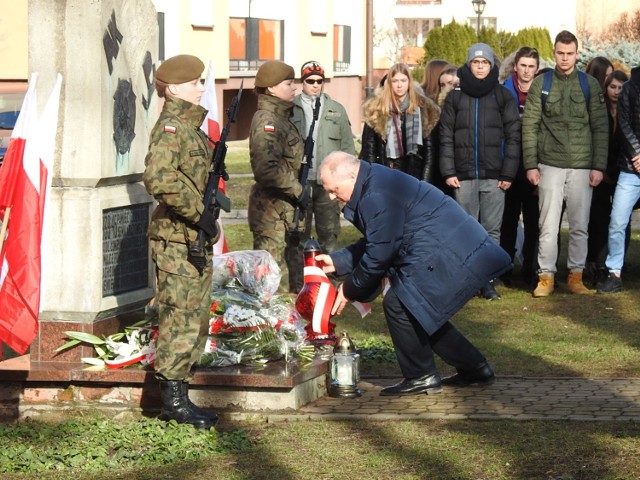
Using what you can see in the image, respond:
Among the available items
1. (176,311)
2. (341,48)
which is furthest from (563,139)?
(341,48)

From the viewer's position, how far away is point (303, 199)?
10.5 meters

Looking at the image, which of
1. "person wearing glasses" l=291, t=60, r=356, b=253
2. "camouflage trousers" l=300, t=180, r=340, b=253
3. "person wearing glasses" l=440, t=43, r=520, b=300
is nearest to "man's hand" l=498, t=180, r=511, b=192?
"person wearing glasses" l=440, t=43, r=520, b=300

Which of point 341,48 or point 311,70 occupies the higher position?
point 341,48

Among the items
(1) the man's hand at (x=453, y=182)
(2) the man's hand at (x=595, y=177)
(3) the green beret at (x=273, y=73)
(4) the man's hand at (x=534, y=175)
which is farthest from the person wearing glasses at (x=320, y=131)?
(2) the man's hand at (x=595, y=177)

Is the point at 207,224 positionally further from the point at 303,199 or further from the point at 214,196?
the point at 303,199

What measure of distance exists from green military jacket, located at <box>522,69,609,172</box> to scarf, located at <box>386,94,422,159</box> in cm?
97

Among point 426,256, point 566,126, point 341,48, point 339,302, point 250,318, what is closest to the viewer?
point 426,256

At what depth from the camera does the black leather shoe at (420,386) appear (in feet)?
27.6

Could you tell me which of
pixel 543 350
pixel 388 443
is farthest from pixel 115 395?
pixel 543 350

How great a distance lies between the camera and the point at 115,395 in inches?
325

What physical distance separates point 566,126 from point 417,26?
63485mm

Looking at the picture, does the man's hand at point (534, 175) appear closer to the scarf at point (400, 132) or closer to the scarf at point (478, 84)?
the scarf at point (478, 84)

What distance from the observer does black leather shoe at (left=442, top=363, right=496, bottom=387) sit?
338 inches

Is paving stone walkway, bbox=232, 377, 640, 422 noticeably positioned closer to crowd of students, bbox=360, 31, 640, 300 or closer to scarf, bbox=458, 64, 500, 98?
crowd of students, bbox=360, 31, 640, 300
